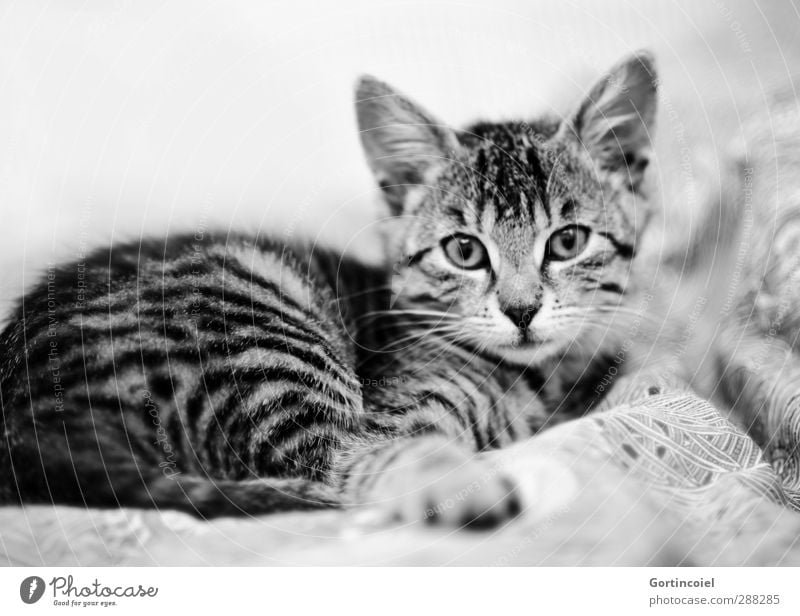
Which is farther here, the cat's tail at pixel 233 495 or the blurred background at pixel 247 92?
the blurred background at pixel 247 92

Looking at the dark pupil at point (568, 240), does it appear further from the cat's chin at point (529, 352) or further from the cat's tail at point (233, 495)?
the cat's tail at point (233, 495)

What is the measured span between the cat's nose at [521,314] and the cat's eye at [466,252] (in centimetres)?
8

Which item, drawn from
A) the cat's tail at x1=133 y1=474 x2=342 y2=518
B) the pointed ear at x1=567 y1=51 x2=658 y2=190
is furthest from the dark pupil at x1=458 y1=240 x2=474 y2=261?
the cat's tail at x1=133 y1=474 x2=342 y2=518

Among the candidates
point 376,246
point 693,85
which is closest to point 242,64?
point 376,246

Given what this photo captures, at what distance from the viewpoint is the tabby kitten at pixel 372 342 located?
1.01 metres

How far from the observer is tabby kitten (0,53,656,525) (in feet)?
3.30

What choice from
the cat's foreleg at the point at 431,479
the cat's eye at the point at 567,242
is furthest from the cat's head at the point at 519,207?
the cat's foreleg at the point at 431,479

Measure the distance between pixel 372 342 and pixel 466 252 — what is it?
0.22 m

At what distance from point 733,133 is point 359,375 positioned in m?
0.74

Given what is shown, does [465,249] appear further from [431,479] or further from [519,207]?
[431,479]

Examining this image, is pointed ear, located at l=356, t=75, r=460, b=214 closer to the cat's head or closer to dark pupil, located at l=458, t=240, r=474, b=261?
the cat's head

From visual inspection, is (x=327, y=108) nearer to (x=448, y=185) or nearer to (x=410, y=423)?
(x=448, y=185)

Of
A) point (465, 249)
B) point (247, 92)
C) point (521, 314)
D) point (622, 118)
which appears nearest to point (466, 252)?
point (465, 249)

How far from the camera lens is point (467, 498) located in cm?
97
